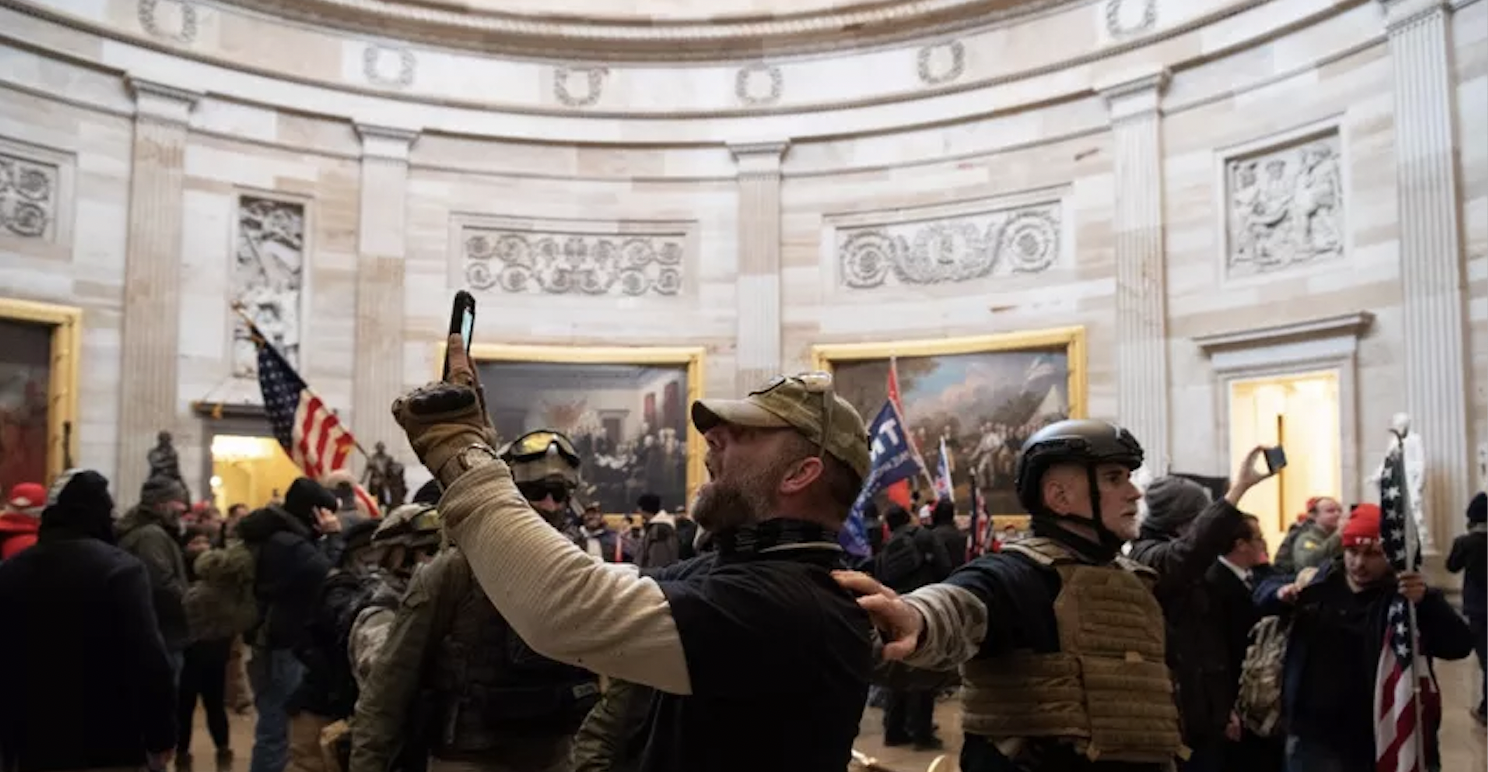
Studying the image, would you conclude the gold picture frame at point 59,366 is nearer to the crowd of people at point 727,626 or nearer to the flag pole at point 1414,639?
the crowd of people at point 727,626

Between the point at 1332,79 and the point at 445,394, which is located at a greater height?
the point at 1332,79

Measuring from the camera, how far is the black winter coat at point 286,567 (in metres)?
7.00

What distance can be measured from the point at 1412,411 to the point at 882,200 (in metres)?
8.10

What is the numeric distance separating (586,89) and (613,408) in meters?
5.05

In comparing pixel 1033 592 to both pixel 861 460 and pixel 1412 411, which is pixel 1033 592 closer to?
pixel 861 460

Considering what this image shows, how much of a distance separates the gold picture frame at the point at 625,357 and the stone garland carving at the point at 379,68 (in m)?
3.95

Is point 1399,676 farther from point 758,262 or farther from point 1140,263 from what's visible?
point 758,262

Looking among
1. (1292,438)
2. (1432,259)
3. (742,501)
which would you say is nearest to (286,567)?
(742,501)

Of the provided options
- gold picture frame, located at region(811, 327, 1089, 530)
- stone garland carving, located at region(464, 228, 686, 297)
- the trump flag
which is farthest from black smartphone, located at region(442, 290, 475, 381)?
stone garland carving, located at region(464, 228, 686, 297)

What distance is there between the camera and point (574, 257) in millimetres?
20062

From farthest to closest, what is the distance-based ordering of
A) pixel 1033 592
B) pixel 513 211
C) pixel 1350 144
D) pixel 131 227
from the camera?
pixel 513 211
pixel 131 227
pixel 1350 144
pixel 1033 592

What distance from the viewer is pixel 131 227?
55.6 feet

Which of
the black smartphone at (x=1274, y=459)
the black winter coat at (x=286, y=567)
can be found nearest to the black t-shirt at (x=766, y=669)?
the black smartphone at (x=1274, y=459)

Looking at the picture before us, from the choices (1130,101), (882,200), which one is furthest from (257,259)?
(1130,101)
